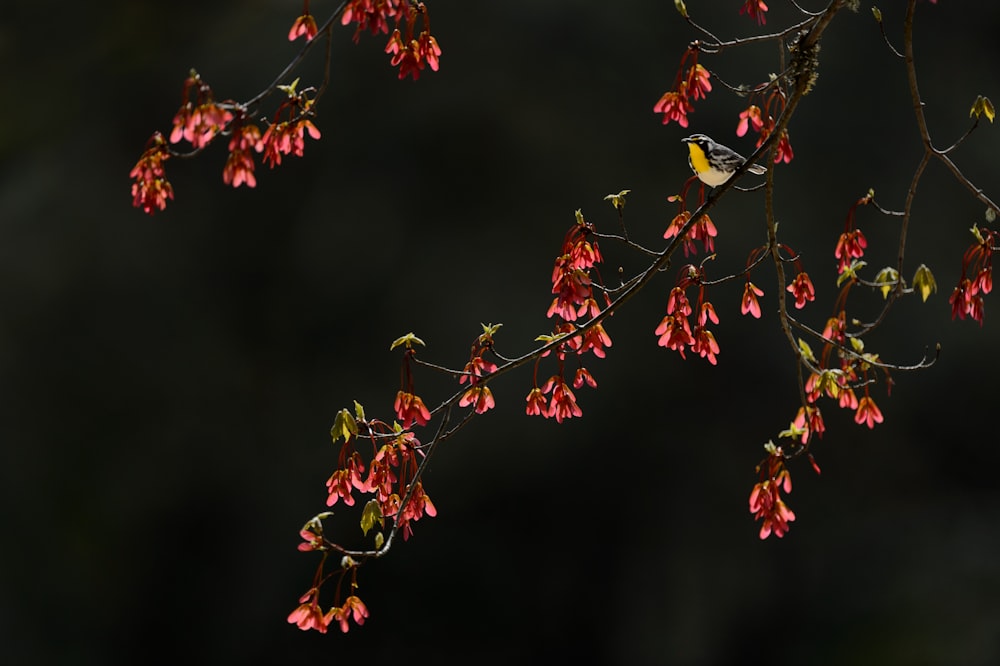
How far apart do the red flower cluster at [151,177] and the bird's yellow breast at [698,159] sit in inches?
57.0

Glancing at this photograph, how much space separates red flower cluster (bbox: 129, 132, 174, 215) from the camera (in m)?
1.72

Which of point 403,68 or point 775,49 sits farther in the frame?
point 775,49

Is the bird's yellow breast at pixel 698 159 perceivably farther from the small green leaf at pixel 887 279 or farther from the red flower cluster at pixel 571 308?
the small green leaf at pixel 887 279

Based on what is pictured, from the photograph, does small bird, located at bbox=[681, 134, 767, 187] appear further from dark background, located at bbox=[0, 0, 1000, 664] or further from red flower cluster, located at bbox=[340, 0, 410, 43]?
dark background, located at bbox=[0, 0, 1000, 664]

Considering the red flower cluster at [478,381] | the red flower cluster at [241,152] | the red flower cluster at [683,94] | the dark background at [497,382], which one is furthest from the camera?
the dark background at [497,382]

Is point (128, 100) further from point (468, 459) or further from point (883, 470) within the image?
point (883, 470)

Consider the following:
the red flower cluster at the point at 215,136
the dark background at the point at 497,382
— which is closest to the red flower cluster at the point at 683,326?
the red flower cluster at the point at 215,136

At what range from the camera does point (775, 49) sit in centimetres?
522

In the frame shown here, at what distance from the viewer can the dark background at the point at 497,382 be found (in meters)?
4.75

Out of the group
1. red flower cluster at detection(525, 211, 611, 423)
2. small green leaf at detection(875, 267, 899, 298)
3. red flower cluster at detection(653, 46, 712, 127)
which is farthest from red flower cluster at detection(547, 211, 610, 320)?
small green leaf at detection(875, 267, 899, 298)

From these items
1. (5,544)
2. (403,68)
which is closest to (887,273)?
(403,68)

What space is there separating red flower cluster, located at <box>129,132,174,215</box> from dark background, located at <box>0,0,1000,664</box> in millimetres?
3153

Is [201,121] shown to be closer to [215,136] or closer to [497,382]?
[215,136]

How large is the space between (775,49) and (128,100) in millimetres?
3649
